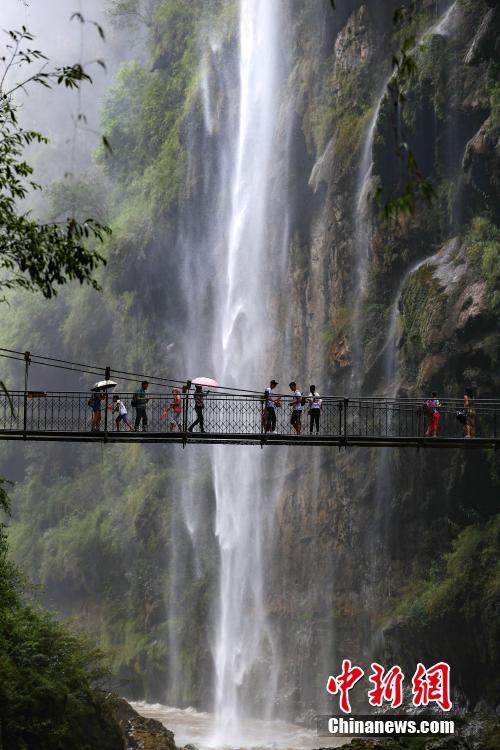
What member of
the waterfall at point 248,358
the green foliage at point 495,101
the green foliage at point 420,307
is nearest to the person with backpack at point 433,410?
the green foliage at point 420,307

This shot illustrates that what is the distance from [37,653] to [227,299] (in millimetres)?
21010

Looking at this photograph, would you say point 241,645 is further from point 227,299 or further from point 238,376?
point 227,299

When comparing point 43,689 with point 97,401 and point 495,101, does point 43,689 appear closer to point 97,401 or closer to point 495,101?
point 97,401

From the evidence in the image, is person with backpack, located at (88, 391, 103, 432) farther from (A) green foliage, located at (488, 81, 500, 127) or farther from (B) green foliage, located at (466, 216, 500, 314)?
(A) green foliage, located at (488, 81, 500, 127)

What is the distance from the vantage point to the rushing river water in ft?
111

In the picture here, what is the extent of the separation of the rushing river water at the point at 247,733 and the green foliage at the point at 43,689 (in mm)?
6553

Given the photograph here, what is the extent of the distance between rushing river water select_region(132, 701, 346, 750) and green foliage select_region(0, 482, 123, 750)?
21.5 feet

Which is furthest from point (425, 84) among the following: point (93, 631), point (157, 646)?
point (93, 631)

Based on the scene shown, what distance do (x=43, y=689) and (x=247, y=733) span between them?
464 inches

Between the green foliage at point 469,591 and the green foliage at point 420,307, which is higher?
the green foliage at point 420,307

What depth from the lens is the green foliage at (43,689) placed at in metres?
24.8

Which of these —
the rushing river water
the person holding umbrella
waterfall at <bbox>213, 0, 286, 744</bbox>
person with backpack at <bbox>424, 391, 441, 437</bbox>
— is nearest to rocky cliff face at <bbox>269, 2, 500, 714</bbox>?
waterfall at <bbox>213, 0, 286, 744</bbox>

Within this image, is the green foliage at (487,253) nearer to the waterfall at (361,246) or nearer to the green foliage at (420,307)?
the green foliage at (420,307)

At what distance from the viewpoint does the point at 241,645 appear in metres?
40.3
